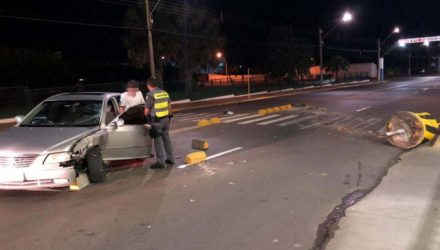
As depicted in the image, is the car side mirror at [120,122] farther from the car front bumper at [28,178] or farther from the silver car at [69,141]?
the car front bumper at [28,178]

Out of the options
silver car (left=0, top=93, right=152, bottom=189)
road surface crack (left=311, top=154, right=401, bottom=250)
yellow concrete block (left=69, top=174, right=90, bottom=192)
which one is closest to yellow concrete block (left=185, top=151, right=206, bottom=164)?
silver car (left=0, top=93, right=152, bottom=189)

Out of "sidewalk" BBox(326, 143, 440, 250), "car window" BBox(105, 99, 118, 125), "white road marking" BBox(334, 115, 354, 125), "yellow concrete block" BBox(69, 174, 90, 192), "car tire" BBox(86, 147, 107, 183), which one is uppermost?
"car window" BBox(105, 99, 118, 125)

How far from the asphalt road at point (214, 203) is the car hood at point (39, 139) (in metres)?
0.75

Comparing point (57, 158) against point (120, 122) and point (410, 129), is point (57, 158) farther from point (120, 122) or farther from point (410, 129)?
point (410, 129)

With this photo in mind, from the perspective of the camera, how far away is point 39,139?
7.03 metres

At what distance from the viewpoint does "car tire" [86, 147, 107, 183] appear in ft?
24.4

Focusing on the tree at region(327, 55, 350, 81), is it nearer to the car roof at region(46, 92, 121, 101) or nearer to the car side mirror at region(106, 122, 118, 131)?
the car roof at region(46, 92, 121, 101)

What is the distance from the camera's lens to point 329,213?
6023mm

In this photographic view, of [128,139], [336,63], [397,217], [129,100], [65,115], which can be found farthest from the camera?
[336,63]

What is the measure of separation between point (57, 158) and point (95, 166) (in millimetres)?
878

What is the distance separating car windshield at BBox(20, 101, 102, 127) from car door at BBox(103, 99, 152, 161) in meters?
0.39

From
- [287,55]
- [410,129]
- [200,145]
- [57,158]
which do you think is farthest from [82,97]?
[287,55]

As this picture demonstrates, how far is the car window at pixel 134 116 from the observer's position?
866cm

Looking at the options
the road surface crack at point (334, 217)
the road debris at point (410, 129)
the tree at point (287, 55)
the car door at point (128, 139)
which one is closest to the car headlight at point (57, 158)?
the car door at point (128, 139)
